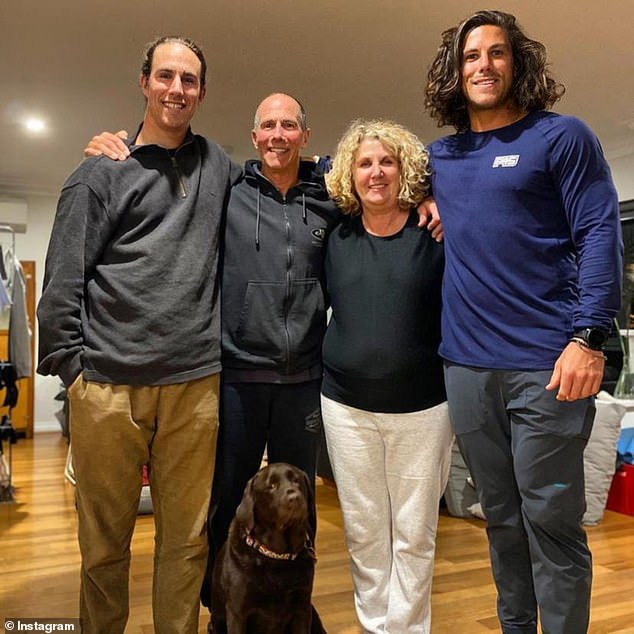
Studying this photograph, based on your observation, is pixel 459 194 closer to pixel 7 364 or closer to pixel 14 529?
pixel 14 529

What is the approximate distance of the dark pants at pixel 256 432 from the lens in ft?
6.44

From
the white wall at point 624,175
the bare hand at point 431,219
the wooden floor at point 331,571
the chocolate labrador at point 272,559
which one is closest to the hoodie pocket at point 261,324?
the chocolate labrador at point 272,559

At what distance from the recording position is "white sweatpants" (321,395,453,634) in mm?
1870

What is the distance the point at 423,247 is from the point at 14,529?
3036 millimetres

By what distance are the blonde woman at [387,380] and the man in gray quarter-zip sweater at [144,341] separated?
0.37m

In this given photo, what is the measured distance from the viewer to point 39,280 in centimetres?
782

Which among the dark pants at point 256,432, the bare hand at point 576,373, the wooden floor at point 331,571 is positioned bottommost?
the wooden floor at point 331,571

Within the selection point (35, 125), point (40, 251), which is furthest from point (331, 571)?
point (40, 251)

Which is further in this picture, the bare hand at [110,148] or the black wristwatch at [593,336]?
the bare hand at [110,148]

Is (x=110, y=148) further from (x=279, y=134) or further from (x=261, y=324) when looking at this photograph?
(x=261, y=324)

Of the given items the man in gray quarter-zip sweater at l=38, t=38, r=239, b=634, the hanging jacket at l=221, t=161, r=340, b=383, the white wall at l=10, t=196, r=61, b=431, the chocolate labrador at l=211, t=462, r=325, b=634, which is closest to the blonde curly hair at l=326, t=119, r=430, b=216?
the hanging jacket at l=221, t=161, r=340, b=383

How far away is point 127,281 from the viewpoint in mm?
1768

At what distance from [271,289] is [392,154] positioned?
520 mm

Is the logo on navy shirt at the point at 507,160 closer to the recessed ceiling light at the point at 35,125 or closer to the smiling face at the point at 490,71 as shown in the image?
the smiling face at the point at 490,71
